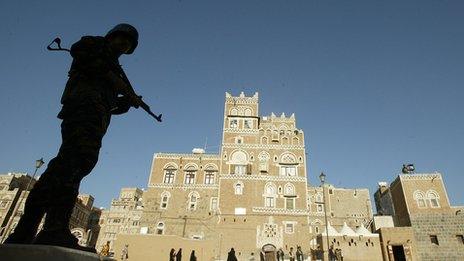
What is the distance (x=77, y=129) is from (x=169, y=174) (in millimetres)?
36014

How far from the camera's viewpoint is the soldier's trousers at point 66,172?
2711mm

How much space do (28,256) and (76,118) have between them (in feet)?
4.69

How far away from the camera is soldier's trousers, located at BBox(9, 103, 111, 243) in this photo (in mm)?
2711

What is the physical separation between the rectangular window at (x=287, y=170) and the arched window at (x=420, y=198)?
1255cm

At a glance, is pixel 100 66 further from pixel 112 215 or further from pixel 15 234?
pixel 112 215

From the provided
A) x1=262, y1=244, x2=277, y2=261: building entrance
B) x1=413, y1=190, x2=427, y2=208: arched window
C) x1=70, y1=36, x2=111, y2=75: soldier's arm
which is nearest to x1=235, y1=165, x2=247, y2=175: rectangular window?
x1=262, y1=244, x2=277, y2=261: building entrance

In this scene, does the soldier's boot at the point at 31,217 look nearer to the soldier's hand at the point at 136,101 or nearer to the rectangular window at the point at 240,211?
the soldier's hand at the point at 136,101

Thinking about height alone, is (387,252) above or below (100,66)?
above

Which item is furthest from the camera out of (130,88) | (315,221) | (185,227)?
(315,221)

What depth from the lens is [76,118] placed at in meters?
3.11

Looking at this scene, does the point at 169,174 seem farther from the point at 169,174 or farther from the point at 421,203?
the point at 421,203

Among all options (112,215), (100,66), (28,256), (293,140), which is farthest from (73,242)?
(112,215)

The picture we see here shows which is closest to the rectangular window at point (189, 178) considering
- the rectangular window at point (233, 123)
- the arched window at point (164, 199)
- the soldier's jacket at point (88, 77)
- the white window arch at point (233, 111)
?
the arched window at point (164, 199)

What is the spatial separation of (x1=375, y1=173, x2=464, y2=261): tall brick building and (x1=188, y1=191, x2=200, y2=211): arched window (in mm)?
22639
